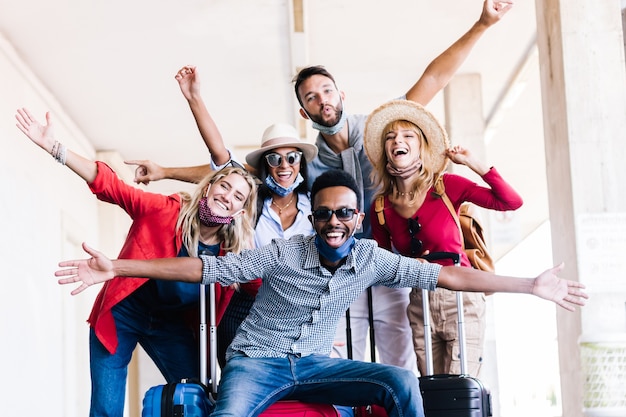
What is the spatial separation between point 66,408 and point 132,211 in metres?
7.93

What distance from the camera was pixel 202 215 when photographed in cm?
425

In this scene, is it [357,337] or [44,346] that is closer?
[357,337]

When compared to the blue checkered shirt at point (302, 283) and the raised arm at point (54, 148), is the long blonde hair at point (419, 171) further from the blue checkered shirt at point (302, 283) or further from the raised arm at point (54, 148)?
the raised arm at point (54, 148)

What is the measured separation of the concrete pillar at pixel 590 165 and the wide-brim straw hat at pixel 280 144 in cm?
271

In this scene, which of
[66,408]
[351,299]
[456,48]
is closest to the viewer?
[351,299]

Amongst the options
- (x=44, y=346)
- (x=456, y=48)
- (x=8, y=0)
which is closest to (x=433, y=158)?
(x=456, y=48)

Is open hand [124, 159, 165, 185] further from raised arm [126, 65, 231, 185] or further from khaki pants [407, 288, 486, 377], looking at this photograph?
khaki pants [407, 288, 486, 377]

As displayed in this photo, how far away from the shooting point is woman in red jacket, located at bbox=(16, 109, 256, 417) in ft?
14.0

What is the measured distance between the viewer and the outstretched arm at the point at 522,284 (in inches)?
152

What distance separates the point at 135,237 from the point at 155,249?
0.41 ft

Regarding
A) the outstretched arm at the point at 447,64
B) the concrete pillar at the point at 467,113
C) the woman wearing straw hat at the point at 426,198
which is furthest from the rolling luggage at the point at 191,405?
the concrete pillar at the point at 467,113

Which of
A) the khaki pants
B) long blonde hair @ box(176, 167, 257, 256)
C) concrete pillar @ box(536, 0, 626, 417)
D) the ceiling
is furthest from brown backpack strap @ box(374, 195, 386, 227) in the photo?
the ceiling

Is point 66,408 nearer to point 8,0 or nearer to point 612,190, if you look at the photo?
point 8,0

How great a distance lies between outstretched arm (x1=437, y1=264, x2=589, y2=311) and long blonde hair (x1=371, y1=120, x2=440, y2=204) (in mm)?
743
